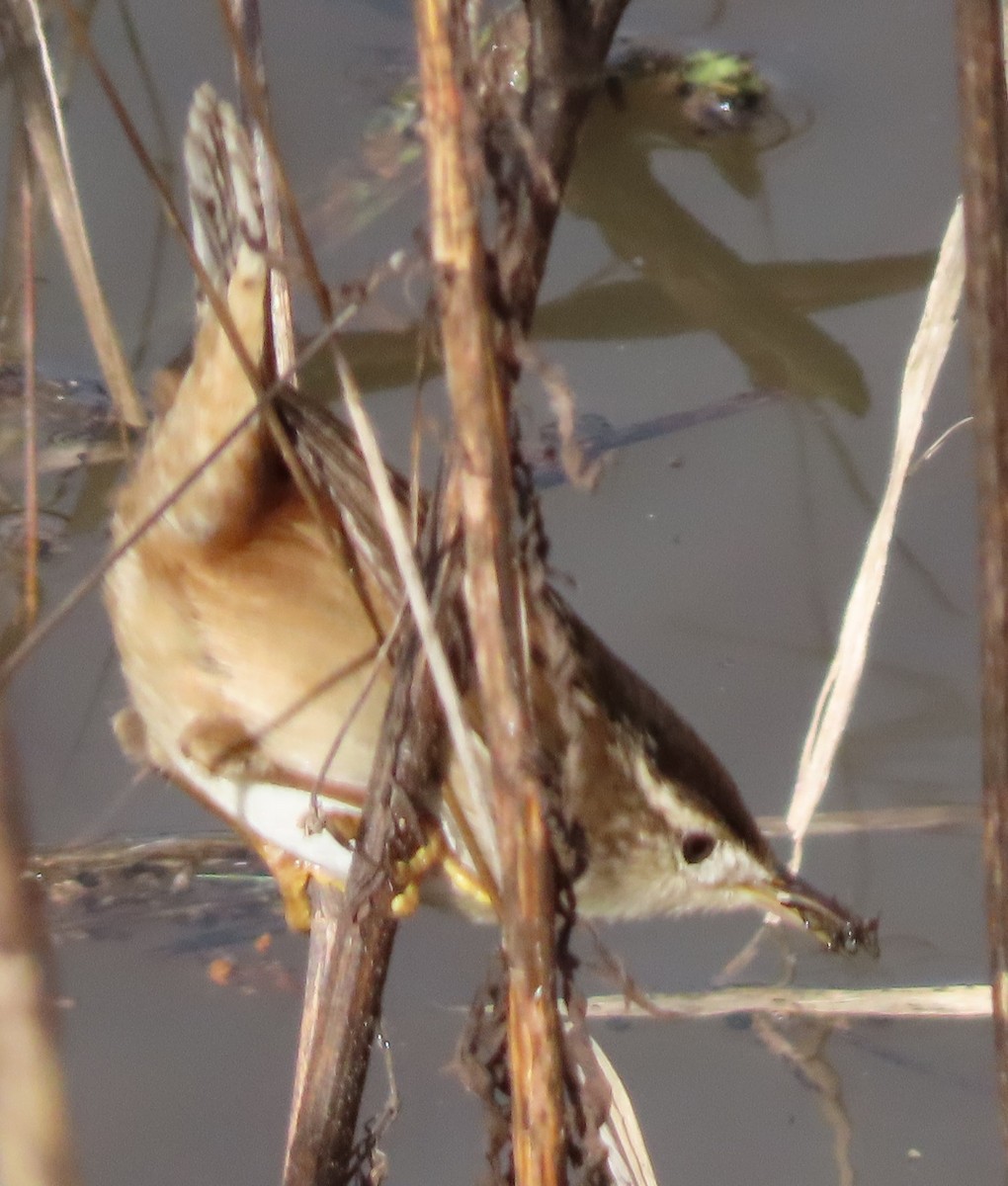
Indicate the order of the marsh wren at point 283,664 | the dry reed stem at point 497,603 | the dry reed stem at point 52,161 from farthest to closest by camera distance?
the dry reed stem at point 52,161, the marsh wren at point 283,664, the dry reed stem at point 497,603

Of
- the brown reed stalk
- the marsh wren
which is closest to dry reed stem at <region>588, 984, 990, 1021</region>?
the marsh wren

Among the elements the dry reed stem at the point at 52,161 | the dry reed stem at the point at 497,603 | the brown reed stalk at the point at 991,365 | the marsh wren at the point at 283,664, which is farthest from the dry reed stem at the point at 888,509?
the dry reed stem at the point at 52,161

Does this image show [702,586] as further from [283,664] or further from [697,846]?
[283,664]

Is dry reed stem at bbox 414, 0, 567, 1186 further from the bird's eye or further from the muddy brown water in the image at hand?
the muddy brown water

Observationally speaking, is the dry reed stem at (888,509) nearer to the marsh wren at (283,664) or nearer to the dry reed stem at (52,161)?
the marsh wren at (283,664)

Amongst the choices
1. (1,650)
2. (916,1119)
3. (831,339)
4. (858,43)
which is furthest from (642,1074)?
(858,43)

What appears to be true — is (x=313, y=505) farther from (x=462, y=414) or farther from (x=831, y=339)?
(x=831, y=339)

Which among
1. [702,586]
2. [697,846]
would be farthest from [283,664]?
[702,586]
